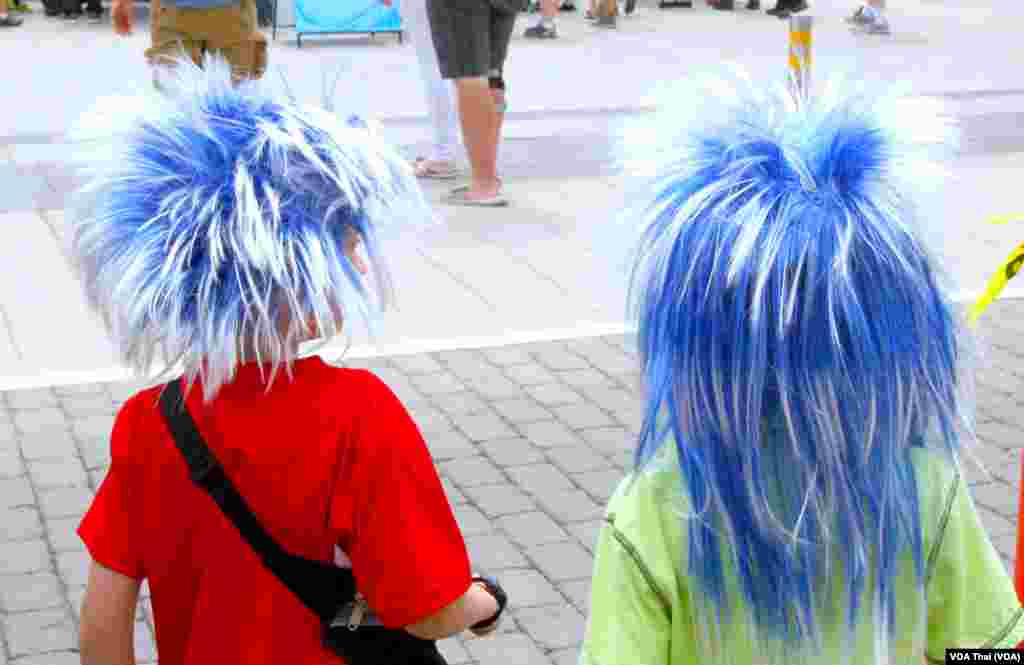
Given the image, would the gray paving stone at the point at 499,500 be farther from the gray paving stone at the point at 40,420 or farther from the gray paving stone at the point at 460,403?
the gray paving stone at the point at 40,420

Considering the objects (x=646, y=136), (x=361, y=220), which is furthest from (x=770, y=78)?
(x=361, y=220)

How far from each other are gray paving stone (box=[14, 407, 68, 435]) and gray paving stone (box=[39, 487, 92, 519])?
515 mm

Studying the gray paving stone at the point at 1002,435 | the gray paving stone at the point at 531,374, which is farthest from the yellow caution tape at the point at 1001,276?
the gray paving stone at the point at 531,374

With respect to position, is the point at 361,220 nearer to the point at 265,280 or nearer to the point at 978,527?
the point at 265,280

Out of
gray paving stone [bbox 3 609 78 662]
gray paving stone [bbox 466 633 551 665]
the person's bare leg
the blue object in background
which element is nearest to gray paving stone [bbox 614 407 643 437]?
gray paving stone [bbox 466 633 551 665]

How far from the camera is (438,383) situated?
559 cm

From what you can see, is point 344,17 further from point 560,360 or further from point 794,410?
point 794,410

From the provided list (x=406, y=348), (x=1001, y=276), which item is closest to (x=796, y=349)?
(x=1001, y=276)

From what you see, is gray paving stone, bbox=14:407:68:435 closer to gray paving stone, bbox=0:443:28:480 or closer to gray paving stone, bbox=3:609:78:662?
gray paving stone, bbox=0:443:28:480

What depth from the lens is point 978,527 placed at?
1878 mm

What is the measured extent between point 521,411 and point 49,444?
1537 millimetres

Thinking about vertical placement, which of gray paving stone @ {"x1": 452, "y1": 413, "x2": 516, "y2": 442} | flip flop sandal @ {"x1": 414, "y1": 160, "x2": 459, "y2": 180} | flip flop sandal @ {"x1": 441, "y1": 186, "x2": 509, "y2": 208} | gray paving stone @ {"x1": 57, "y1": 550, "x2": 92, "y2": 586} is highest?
flip flop sandal @ {"x1": 414, "y1": 160, "x2": 459, "y2": 180}

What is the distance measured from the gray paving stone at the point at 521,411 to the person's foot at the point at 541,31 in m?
10.6

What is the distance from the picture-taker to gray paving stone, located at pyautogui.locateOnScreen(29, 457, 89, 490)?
183 inches
